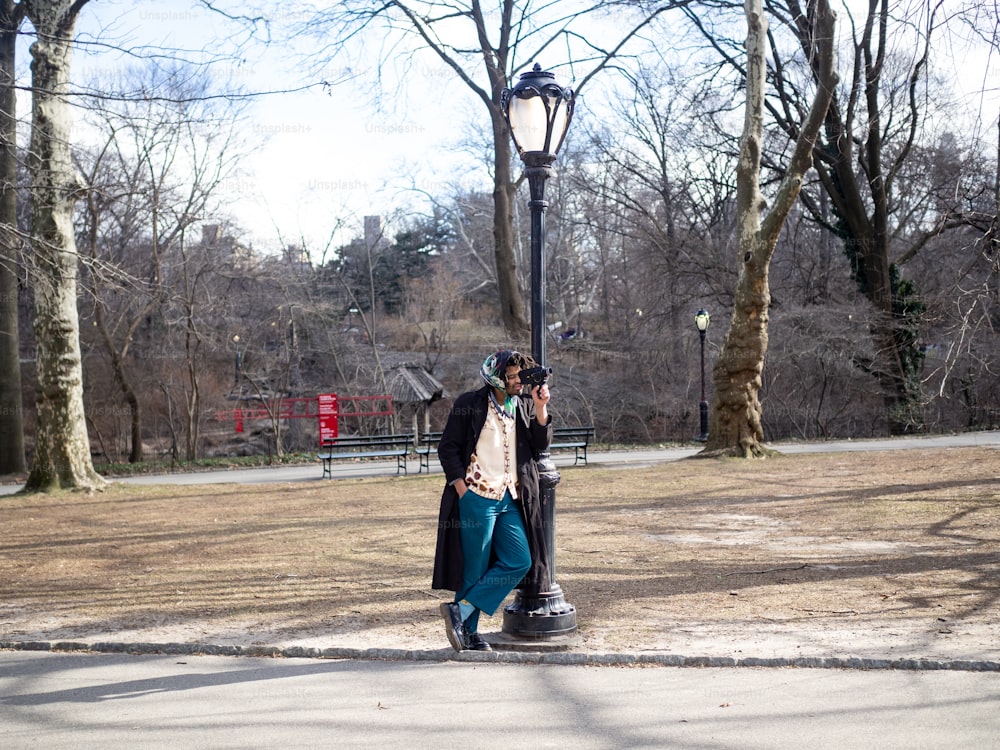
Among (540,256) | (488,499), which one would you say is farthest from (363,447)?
(488,499)

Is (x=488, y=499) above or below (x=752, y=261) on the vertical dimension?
below

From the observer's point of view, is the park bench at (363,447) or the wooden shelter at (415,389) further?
the wooden shelter at (415,389)

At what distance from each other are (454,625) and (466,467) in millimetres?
958

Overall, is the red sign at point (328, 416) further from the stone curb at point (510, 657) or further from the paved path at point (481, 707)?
the paved path at point (481, 707)

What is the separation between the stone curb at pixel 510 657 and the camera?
17.8 feet

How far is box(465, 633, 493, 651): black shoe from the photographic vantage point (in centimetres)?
597

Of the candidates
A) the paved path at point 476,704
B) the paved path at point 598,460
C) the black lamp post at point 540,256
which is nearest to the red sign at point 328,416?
the paved path at point 598,460

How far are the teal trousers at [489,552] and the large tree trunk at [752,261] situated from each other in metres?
13.6

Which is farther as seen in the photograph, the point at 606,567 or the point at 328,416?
the point at 328,416

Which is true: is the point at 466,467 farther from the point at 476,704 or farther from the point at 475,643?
the point at 476,704

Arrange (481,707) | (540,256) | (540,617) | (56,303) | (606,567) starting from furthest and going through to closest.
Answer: (56,303), (606,567), (540,256), (540,617), (481,707)

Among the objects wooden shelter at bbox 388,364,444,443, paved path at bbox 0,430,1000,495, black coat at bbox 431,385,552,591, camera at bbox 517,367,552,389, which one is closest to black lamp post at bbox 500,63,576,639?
black coat at bbox 431,385,552,591

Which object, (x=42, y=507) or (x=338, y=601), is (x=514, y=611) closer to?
(x=338, y=601)

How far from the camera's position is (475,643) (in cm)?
601
